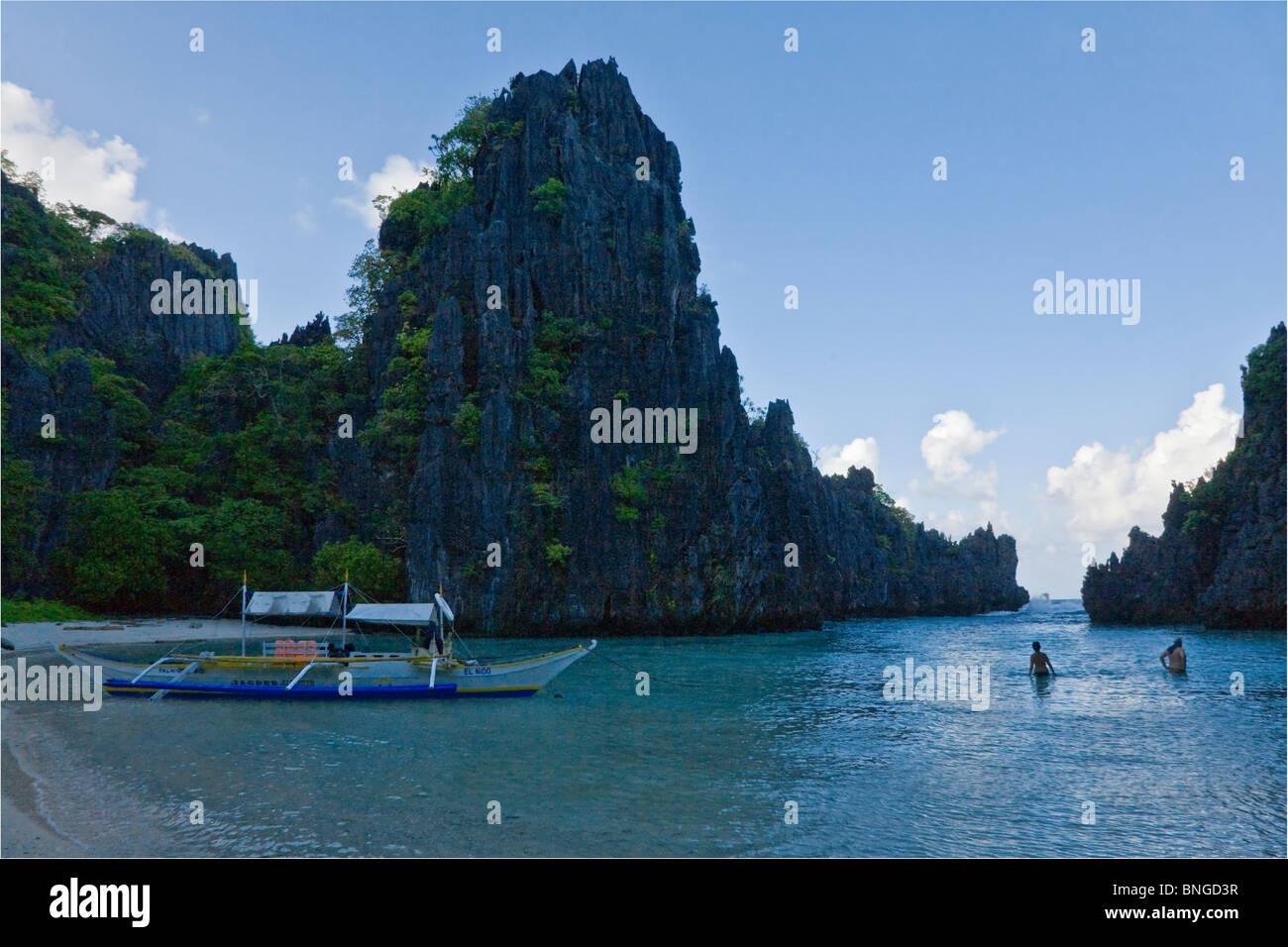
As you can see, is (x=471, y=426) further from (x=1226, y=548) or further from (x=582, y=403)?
(x=1226, y=548)

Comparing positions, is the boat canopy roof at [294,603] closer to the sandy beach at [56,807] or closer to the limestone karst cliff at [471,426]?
the sandy beach at [56,807]

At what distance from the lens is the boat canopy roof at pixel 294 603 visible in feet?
83.7

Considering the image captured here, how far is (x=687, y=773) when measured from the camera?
16.0 meters

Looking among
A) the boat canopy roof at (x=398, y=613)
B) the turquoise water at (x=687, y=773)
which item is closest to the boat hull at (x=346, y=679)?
the turquoise water at (x=687, y=773)

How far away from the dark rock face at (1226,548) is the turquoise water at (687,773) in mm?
40134

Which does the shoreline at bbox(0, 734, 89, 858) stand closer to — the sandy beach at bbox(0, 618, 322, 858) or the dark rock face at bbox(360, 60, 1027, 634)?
the sandy beach at bbox(0, 618, 322, 858)

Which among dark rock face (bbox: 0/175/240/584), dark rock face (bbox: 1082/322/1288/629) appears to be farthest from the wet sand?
dark rock face (bbox: 1082/322/1288/629)

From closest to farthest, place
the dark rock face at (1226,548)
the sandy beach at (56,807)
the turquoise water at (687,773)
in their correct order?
the sandy beach at (56,807) → the turquoise water at (687,773) → the dark rock face at (1226,548)

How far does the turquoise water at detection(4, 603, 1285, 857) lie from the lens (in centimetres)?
1214

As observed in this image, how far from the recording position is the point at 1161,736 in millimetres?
21125

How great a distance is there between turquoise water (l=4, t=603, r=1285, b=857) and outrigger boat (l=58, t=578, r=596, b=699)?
62cm

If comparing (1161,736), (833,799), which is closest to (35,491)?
(833,799)

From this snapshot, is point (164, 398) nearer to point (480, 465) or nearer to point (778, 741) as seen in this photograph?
point (480, 465)
